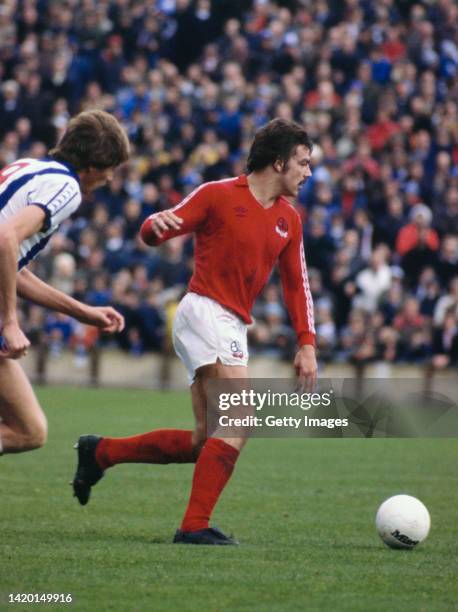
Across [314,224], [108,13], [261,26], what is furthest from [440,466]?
[108,13]

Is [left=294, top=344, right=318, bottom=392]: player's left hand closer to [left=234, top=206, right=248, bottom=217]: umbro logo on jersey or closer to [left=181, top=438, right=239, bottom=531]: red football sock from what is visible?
[left=181, top=438, right=239, bottom=531]: red football sock

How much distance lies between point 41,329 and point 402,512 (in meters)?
15.1

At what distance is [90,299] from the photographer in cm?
2138

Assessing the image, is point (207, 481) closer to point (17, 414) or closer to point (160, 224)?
point (17, 414)

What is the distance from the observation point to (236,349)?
7.61 m

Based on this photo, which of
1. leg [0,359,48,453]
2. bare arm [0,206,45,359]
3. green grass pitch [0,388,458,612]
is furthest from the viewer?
leg [0,359,48,453]

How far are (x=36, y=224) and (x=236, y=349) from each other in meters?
1.51

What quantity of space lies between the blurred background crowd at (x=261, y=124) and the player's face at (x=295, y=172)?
12379 millimetres

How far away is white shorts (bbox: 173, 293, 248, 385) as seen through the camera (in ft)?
24.8

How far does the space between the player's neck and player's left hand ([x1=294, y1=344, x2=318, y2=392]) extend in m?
0.88

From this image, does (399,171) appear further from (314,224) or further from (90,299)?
(90,299)

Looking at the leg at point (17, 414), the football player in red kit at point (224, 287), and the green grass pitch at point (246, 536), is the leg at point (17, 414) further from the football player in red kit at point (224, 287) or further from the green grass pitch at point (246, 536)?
the football player in red kit at point (224, 287)

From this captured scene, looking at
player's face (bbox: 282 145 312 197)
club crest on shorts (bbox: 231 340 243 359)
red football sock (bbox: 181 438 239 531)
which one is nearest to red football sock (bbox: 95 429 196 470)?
red football sock (bbox: 181 438 239 531)

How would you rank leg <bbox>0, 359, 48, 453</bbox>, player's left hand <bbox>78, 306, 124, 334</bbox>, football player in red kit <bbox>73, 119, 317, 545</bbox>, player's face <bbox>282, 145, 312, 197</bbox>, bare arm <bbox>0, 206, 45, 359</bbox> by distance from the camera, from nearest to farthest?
bare arm <bbox>0, 206, 45, 359</bbox> → player's left hand <bbox>78, 306, 124, 334</bbox> → leg <bbox>0, 359, 48, 453</bbox> → football player in red kit <bbox>73, 119, 317, 545</bbox> → player's face <bbox>282, 145, 312, 197</bbox>
